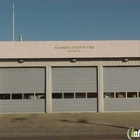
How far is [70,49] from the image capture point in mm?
18922

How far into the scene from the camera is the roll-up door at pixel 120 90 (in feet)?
63.7

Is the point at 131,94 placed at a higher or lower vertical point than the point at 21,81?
lower

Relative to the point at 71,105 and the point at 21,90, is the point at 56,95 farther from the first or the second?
Result: the point at 21,90

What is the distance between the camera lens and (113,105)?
19422mm

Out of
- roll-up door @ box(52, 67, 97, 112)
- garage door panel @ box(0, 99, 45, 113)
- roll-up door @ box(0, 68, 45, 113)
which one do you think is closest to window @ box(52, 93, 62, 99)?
roll-up door @ box(52, 67, 97, 112)

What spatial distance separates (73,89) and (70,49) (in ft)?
9.81

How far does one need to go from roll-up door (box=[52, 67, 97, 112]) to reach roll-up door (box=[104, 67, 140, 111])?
0.98 meters

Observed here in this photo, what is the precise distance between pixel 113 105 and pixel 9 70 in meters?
8.20

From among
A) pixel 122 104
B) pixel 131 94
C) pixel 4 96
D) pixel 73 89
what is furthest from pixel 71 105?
pixel 4 96

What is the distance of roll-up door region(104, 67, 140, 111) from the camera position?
1942 centimetres

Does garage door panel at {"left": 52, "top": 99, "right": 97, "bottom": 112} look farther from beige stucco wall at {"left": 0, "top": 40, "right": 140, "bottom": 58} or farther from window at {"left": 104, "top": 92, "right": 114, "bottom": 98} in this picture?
beige stucco wall at {"left": 0, "top": 40, "right": 140, "bottom": 58}

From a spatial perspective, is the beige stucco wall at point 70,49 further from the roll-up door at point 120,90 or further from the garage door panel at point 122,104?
the garage door panel at point 122,104

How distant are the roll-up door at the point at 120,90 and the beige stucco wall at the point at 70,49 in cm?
142

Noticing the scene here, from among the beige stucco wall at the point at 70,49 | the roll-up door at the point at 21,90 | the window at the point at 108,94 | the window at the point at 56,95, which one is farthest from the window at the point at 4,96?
the window at the point at 108,94
